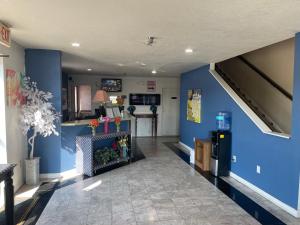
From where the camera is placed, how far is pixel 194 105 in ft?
21.1

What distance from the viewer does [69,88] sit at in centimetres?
809

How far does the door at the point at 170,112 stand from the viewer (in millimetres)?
9148

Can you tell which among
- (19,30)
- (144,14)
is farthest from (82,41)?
(144,14)

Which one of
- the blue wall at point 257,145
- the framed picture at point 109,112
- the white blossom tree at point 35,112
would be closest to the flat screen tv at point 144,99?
the blue wall at point 257,145

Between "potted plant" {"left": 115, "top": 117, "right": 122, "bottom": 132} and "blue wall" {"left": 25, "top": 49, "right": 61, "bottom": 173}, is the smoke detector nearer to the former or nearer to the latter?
"blue wall" {"left": 25, "top": 49, "right": 61, "bottom": 173}

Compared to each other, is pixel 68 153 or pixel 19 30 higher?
pixel 19 30

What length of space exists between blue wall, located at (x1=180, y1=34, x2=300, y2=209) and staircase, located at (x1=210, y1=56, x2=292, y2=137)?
17 centimetres

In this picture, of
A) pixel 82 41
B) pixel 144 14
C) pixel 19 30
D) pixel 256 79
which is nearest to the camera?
pixel 144 14

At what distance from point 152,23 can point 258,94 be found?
389cm

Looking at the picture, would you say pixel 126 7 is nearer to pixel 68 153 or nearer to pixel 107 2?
pixel 107 2

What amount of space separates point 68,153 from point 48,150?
1.25 feet

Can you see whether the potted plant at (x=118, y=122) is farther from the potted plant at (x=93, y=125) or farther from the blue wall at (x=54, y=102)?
the blue wall at (x=54, y=102)

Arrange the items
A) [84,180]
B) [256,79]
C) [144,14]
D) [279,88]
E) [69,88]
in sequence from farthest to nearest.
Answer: [69,88] < [256,79] < [279,88] < [84,180] < [144,14]

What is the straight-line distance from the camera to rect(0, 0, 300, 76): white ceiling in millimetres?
2180
